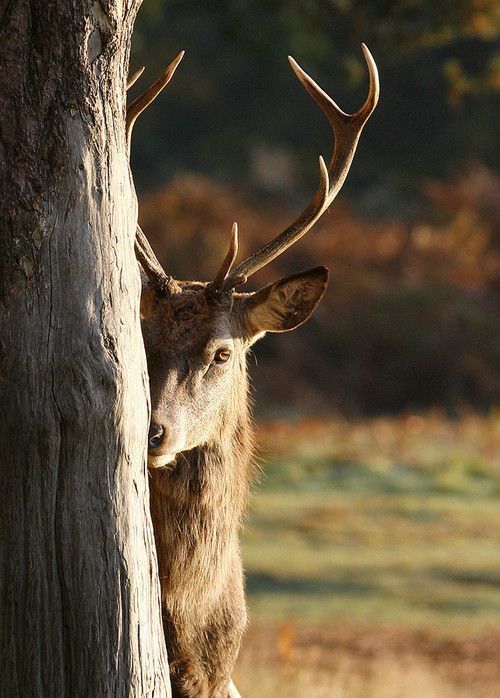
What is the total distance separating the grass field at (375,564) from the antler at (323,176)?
0.91m

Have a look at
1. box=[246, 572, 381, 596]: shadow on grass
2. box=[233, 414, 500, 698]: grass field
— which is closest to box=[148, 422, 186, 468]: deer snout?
box=[233, 414, 500, 698]: grass field

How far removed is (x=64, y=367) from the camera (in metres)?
3.96

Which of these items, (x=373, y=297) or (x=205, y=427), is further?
(x=373, y=297)

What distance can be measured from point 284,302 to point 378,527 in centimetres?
771

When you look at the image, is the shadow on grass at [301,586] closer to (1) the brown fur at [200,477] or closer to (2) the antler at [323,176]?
(1) the brown fur at [200,477]

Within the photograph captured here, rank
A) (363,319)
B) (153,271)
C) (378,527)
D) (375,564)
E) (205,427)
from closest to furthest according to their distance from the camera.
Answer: (205,427)
(153,271)
(375,564)
(378,527)
(363,319)

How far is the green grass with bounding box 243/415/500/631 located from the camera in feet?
35.4

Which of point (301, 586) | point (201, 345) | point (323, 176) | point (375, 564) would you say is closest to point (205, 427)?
point (201, 345)

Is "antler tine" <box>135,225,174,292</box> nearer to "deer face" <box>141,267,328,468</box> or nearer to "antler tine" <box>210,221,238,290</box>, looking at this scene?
"deer face" <box>141,267,328,468</box>

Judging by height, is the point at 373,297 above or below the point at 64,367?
above

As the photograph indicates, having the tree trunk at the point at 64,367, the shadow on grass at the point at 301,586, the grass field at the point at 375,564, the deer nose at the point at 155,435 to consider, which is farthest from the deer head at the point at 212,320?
the shadow on grass at the point at 301,586

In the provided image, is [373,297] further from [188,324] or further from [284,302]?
[188,324]

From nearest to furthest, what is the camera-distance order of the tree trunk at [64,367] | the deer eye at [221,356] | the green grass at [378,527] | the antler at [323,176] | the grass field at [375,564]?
the tree trunk at [64,367]
the deer eye at [221,356]
the antler at [323,176]
the grass field at [375,564]
the green grass at [378,527]

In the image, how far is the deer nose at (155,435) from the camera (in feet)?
15.2
